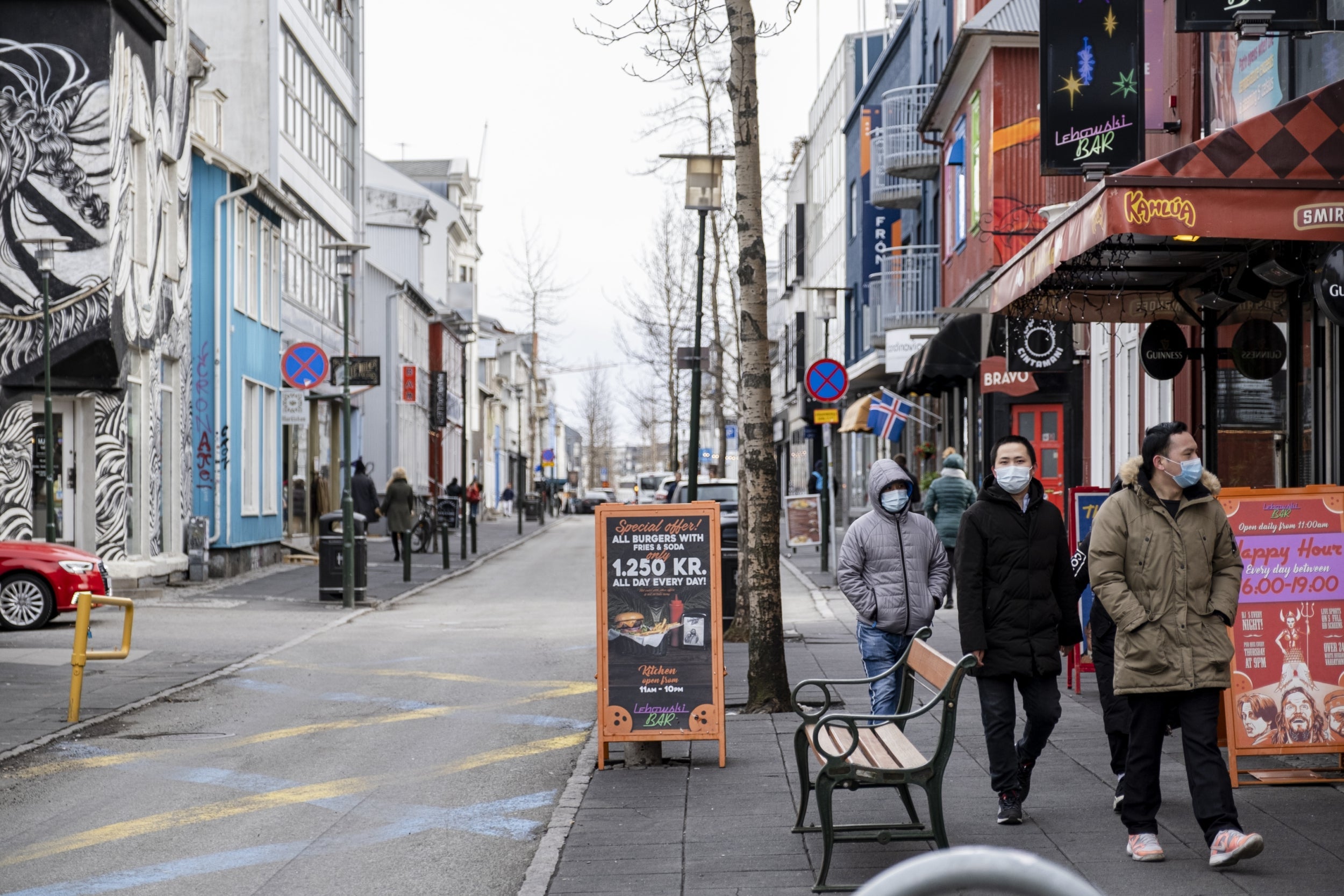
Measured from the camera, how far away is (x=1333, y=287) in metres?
8.45

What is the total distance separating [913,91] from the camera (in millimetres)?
31375

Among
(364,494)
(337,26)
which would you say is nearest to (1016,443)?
(364,494)

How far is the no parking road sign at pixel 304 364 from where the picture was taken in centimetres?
2477

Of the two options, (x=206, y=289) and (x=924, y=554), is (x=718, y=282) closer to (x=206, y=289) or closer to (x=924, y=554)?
(x=206, y=289)

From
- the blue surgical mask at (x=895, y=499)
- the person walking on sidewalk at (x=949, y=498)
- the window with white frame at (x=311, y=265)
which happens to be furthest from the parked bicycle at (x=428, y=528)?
the blue surgical mask at (x=895, y=499)

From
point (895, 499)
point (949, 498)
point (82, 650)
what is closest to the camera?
point (895, 499)

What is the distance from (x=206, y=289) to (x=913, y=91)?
1387cm

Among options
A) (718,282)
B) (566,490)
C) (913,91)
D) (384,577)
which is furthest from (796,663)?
(566,490)

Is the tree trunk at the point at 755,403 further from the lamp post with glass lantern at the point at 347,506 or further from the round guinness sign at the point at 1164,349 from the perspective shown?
the lamp post with glass lantern at the point at 347,506

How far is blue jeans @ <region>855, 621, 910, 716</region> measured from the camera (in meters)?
8.67

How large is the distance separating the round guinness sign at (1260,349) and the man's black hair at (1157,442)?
5340 mm

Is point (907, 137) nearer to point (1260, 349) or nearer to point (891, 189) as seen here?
point (891, 189)

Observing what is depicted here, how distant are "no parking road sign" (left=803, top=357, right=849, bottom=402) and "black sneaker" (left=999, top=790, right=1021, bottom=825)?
1633 centimetres

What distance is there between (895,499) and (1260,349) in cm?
435
